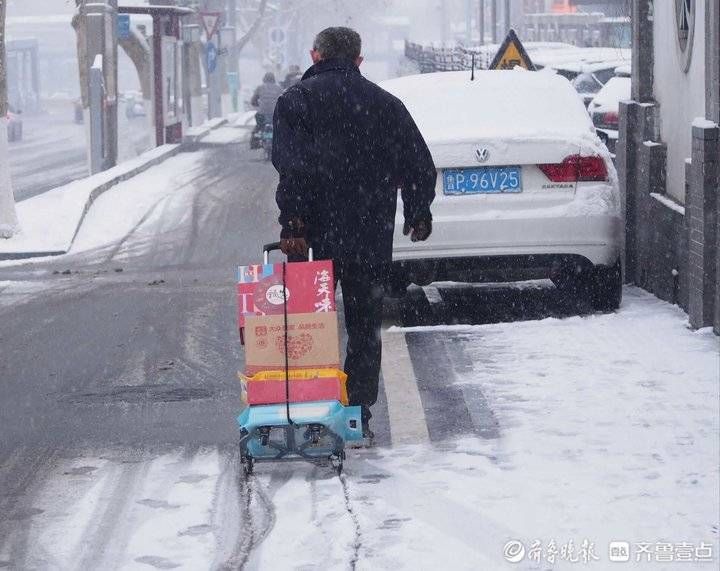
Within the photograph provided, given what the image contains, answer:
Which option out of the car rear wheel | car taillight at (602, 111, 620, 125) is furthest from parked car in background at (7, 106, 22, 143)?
the car rear wheel

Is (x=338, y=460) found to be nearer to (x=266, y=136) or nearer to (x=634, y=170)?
(x=634, y=170)

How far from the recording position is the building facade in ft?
29.6

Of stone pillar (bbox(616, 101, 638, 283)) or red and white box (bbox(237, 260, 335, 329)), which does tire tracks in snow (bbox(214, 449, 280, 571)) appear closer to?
red and white box (bbox(237, 260, 335, 329))

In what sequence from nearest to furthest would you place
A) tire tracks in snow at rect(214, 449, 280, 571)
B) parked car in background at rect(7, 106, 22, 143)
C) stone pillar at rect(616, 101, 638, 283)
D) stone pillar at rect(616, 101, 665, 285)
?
tire tracks in snow at rect(214, 449, 280, 571) → stone pillar at rect(616, 101, 665, 285) → stone pillar at rect(616, 101, 638, 283) → parked car in background at rect(7, 106, 22, 143)

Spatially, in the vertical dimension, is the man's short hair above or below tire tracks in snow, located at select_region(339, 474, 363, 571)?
above

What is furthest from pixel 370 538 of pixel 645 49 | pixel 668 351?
pixel 645 49

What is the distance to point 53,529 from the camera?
547 centimetres

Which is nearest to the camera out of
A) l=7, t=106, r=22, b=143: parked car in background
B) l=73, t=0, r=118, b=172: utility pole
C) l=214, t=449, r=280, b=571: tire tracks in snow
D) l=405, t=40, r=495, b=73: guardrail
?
l=214, t=449, r=280, b=571: tire tracks in snow

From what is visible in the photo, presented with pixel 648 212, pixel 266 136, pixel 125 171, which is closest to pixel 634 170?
pixel 648 212

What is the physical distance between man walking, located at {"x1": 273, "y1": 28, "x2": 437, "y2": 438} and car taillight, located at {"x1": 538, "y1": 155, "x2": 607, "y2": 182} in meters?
2.93

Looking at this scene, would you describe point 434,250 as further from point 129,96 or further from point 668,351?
point 129,96

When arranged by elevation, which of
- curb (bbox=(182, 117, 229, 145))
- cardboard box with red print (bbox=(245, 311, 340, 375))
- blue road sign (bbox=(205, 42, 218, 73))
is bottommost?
curb (bbox=(182, 117, 229, 145))

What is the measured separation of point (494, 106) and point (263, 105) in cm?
2230

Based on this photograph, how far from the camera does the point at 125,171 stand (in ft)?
81.2
